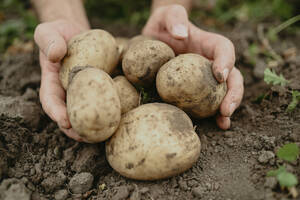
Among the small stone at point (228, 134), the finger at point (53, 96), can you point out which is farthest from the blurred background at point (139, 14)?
the small stone at point (228, 134)

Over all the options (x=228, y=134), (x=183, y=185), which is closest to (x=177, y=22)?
(x=228, y=134)

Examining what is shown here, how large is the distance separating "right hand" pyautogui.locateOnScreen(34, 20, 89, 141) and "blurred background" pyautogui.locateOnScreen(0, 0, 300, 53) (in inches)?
60.9

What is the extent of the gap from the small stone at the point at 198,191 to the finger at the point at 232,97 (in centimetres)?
73

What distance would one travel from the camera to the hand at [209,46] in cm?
240

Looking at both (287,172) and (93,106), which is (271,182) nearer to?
(287,172)

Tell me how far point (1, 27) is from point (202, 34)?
325cm

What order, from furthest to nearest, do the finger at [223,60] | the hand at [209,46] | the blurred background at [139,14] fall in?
the blurred background at [139,14], the hand at [209,46], the finger at [223,60]

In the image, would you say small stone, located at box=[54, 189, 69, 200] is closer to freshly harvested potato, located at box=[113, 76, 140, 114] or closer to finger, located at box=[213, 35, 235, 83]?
freshly harvested potato, located at box=[113, 76, 140, 114]

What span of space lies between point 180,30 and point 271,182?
149cm

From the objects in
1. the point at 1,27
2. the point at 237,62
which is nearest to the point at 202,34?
the point at 237,62

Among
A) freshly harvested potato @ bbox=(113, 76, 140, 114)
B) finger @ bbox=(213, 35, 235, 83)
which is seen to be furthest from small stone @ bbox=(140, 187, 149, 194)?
finger @ bbox=(213, 35, 235, 83)

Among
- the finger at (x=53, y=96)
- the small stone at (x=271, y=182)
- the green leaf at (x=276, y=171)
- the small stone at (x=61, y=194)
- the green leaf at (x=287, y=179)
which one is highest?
the green leaf at (x=287, y=179)

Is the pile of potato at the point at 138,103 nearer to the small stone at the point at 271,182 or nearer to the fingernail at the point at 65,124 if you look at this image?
the fingernail at the point at 65,124

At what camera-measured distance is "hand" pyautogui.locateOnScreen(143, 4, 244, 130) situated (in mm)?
2398
